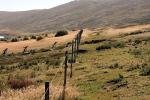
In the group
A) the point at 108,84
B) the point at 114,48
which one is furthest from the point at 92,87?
the point at 114,48

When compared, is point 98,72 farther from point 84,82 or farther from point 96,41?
point 96,41

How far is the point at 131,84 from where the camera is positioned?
25.7 m

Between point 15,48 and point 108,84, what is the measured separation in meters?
49.0

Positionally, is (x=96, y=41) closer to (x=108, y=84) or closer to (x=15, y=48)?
(x=15, y=48)

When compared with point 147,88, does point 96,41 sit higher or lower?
lower

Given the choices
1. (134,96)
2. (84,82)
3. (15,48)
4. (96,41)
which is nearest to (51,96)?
(134,96)

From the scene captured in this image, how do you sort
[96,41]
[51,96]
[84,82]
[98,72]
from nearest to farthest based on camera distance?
[51,96], [84,82], [98,72], [96,41]

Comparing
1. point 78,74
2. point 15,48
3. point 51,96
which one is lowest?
point 15,48

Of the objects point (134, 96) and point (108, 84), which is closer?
point (134, 96)

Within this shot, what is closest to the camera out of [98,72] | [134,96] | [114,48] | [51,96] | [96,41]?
[51,96]

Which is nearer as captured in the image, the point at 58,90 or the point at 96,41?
the point at 58,90

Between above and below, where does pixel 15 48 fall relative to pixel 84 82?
below

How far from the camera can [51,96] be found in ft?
65.7

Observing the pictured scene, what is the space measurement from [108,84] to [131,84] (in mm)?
1794
